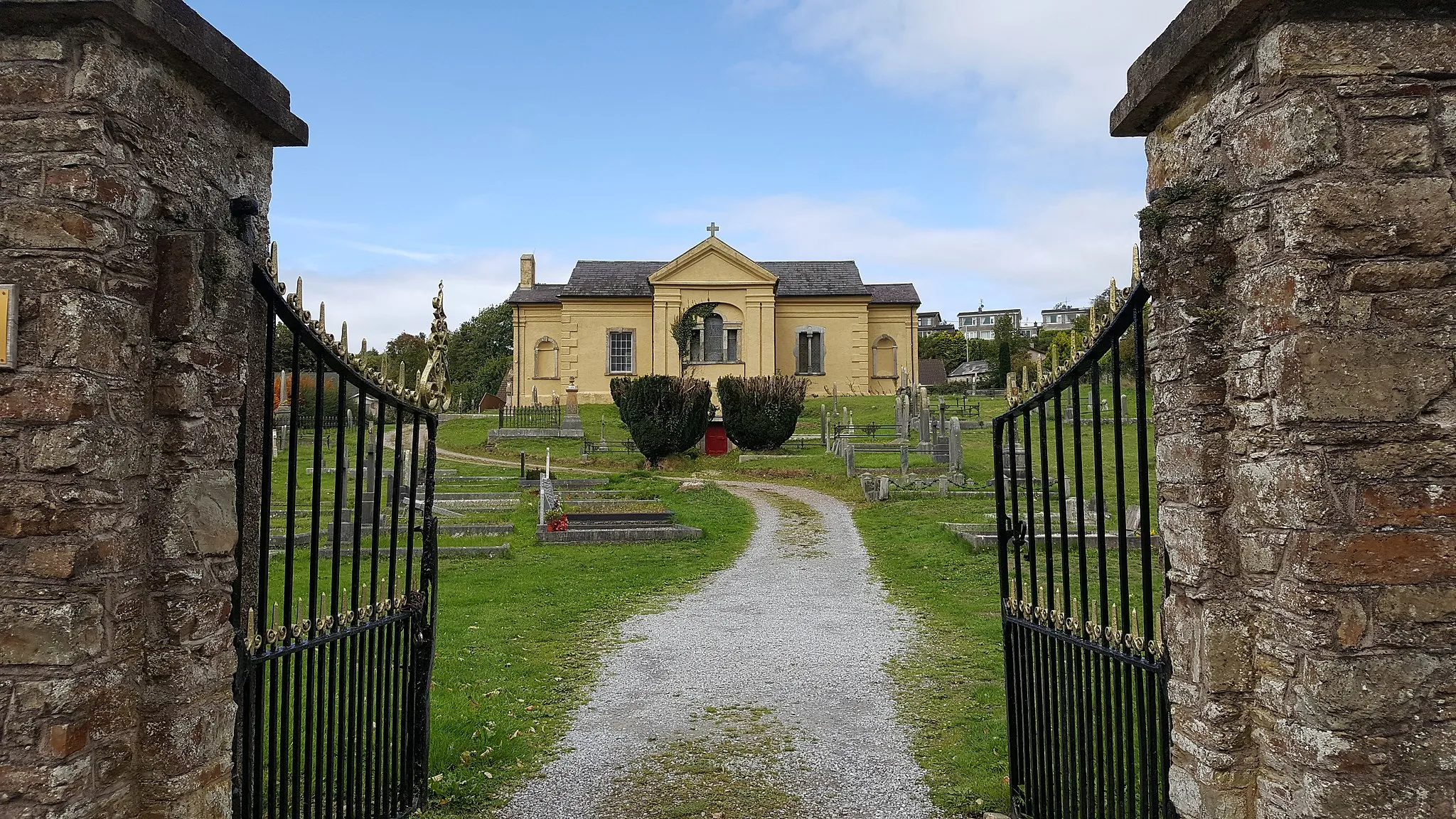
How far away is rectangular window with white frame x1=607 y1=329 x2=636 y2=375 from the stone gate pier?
40041 mm

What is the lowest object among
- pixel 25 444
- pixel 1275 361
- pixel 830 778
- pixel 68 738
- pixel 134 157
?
pixel 830 778

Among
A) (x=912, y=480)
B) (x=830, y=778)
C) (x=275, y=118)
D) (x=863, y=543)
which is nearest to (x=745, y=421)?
(x=912, y=480)

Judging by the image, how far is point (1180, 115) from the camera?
3.66 meters

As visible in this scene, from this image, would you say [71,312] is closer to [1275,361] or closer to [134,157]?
[134,157]

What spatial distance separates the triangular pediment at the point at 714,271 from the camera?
134 ft

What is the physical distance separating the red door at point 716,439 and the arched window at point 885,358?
16.4 metres

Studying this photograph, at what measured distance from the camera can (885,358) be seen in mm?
44344

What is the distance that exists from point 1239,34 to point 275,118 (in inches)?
147

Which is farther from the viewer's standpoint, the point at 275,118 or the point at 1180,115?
the point at 275,118

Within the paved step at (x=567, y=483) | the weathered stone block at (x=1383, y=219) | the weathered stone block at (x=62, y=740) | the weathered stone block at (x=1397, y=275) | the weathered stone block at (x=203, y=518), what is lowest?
the weathered stone block at (x=62, y=740)

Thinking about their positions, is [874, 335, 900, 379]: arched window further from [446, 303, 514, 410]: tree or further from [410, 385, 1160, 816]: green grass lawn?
[446, 303, 514, 410]: tree

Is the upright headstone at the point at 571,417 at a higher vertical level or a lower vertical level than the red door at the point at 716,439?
higher

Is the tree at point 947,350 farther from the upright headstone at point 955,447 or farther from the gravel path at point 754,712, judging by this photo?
the gravel path at point 754,712

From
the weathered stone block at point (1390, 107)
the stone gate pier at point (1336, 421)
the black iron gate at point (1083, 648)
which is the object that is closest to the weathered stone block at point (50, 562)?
the black iron gate at point (1083, 648)
